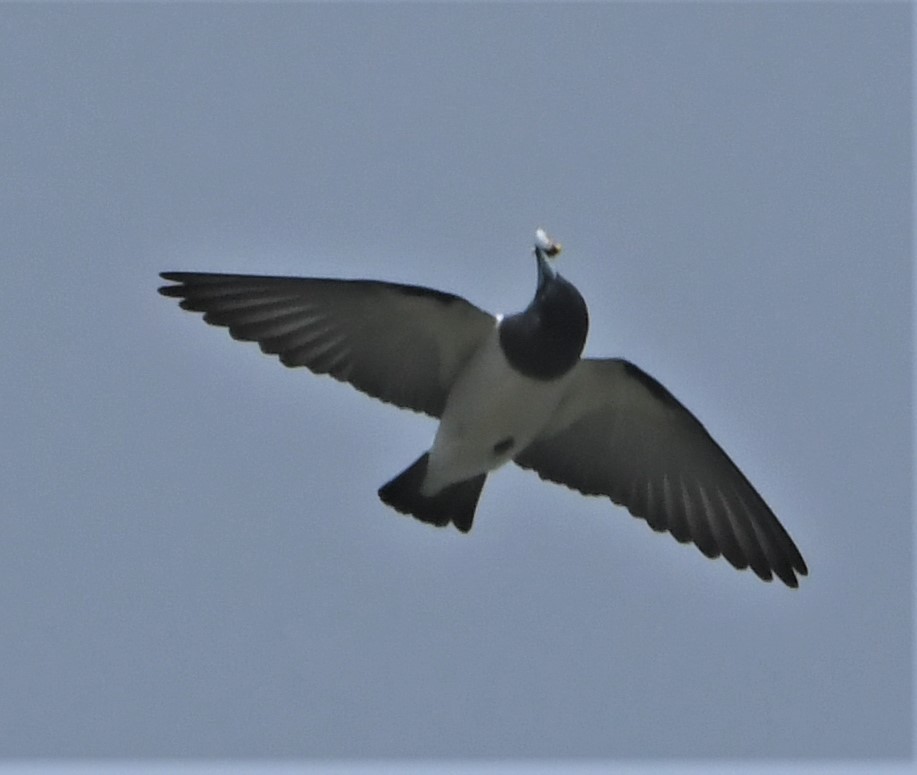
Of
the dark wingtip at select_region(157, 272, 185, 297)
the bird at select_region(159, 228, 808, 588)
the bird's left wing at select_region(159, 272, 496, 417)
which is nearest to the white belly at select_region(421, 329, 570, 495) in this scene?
the bird at select_region(159, 228, 808, 588)

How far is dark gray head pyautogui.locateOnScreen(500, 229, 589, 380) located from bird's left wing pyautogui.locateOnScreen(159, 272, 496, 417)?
1.09 ft

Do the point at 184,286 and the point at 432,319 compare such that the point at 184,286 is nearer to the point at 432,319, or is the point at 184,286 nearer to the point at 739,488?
the point at 432,319

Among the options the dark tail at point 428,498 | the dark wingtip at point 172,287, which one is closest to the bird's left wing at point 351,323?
the dark wingtip at point 172,287

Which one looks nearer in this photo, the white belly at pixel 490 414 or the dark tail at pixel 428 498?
the white belly at pixel 490 414

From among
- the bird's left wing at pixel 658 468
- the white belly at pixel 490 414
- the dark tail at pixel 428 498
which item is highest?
the bird's left wing at pixel 658 468

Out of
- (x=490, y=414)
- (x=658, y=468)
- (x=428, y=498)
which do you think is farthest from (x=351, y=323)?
(x=658, y=468)

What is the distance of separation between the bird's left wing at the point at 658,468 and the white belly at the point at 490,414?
0.37 m

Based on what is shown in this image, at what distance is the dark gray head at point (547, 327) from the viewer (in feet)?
49.3

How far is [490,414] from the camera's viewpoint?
1540 cm

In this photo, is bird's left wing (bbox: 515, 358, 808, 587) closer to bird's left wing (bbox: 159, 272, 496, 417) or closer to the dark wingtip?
bird's left wing (bbox: 159, 272, 496, 417)

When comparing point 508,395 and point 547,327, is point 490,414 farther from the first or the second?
point 547,327

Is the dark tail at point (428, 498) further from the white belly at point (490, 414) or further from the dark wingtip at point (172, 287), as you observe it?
the dark wingtip at point (172, 287)

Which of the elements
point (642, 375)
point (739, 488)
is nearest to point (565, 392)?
point (642, 375)

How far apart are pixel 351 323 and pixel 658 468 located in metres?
2.41
